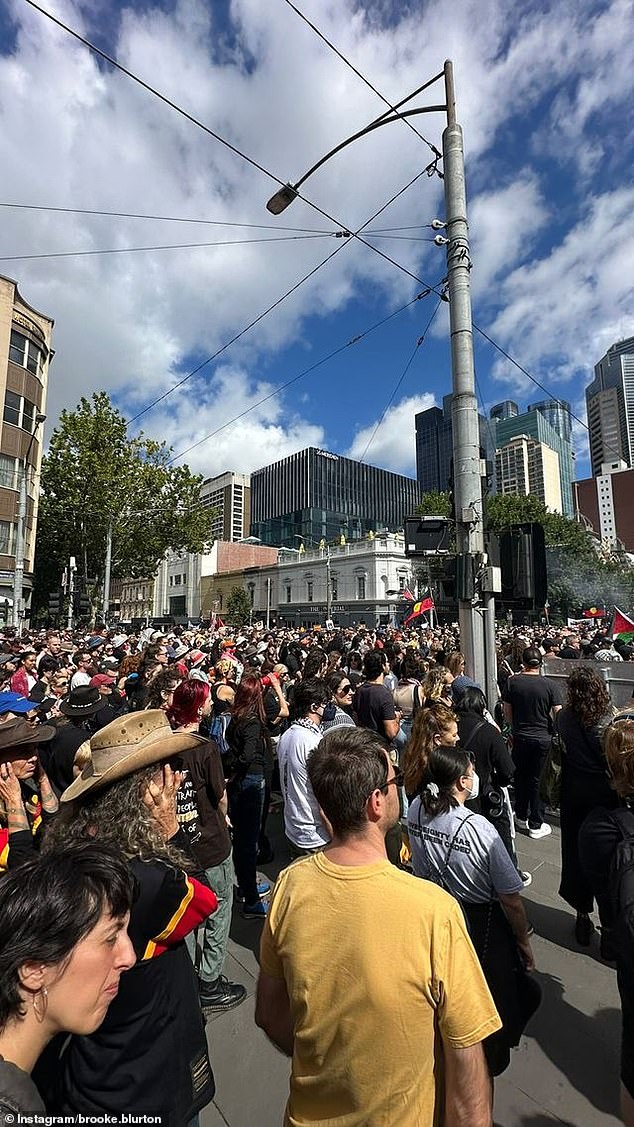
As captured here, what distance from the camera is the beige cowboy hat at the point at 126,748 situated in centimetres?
215

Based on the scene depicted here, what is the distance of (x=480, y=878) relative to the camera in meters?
2.33

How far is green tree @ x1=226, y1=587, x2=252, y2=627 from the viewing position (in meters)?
66.7

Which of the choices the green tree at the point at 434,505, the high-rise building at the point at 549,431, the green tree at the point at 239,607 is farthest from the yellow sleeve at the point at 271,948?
the green tree at the point at 239,607

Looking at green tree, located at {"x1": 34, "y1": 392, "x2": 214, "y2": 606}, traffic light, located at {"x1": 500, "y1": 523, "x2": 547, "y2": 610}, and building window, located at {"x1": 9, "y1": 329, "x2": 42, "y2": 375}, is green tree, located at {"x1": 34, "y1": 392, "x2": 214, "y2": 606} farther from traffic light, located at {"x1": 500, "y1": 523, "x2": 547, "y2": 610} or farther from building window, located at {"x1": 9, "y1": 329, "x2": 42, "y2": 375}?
traffic light, located at {"x1": 500, "y1": 523, "x2": 547, "y2": 610}

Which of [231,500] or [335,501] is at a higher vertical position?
[231,500]

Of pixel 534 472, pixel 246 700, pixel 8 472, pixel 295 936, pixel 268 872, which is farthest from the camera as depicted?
pixel 534 472

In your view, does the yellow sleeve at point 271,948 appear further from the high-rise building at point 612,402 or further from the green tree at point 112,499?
the green tree at point 112,499

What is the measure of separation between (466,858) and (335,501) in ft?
269

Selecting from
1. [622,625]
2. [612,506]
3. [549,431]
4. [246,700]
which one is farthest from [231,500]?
[246,700]

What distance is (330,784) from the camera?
1.66 m

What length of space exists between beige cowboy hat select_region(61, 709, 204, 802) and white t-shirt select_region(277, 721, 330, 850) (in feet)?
5.41

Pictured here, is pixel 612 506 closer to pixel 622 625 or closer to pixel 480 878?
pixel 622 625

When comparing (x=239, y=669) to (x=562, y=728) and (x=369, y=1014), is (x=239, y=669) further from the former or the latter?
(x=369, y=1014)

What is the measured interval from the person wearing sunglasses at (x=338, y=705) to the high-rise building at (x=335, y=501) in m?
72.7
